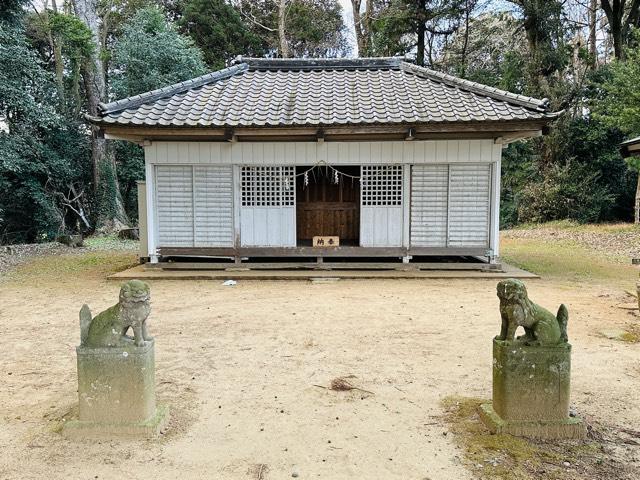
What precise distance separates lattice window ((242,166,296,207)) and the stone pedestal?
6448 mm

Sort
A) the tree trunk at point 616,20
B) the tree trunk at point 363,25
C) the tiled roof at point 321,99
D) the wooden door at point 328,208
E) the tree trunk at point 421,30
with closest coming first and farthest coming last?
the tiled roof at point 321,99
the wooden door at point 328,208
the tree trunk at point 616,20
the tree trunk at point 421,30
the tree trunk at point 363,25

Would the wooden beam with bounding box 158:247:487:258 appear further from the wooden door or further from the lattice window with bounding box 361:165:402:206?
the wooden door

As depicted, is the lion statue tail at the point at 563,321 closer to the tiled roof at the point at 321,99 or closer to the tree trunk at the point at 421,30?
the tiled roof at the point at 321,99

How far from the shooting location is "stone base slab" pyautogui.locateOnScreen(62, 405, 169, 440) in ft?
9.72

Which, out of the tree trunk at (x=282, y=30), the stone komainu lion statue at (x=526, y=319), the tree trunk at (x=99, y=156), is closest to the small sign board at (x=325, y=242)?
the stone komainu lion statue at (x=526, y=319)

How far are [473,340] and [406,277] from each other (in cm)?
366

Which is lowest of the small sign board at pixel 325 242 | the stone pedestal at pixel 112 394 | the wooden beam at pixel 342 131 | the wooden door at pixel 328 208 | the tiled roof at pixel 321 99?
the stone pedestal at pixel 112 394

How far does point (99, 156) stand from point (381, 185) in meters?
12.2

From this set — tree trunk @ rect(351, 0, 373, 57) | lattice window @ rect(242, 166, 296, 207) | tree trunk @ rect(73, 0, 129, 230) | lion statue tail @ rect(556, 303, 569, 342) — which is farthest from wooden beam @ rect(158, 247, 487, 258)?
tree trunk @ rect(351, 0, 373, 57)

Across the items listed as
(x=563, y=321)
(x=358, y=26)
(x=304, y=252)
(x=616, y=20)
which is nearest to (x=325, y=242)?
(x=304, y=252)

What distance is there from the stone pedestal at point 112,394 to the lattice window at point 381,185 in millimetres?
6766

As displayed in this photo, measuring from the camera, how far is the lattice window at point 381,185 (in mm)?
9172

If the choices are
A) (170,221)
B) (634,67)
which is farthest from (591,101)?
(170,221)

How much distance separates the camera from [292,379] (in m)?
3.94
